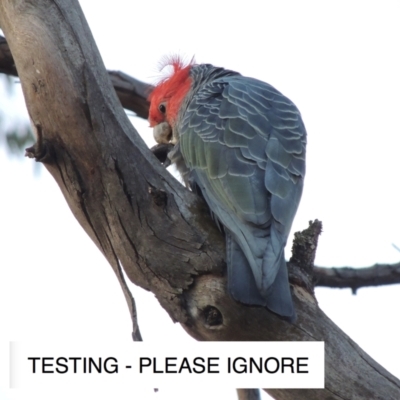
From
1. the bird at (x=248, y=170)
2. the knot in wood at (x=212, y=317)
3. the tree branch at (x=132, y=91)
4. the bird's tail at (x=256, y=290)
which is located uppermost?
the tree branch at (x=132, y=91)

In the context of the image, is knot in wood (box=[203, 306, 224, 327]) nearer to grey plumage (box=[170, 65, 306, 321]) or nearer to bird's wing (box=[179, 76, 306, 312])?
grey plumage (box=[170, 65, 306, 321])

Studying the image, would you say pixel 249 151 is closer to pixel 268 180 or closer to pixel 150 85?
pixel 268 180

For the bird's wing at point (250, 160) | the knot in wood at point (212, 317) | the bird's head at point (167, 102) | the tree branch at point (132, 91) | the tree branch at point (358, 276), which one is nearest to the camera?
the knot in wood at point (212, 317)

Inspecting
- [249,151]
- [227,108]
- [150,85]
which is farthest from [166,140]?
[249,151]

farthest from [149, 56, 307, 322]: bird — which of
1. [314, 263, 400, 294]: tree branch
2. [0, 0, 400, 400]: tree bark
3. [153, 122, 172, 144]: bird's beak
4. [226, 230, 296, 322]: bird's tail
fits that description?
[314, 263, 400, 294]: tree branch

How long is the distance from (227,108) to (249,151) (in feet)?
2.04

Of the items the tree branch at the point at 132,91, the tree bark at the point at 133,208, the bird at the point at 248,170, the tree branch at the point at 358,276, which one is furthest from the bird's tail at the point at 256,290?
the tree branch at the point at 132,91

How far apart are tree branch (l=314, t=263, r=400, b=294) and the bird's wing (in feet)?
4.08

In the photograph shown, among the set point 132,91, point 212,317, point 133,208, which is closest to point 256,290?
point 212,317

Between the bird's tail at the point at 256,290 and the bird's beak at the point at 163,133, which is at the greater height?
the bird's beak at the point at 163,133

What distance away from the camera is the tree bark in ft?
13.1

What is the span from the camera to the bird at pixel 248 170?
3.91 m

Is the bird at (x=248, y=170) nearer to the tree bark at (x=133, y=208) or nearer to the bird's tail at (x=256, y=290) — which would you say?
the bird's tail at (x=256, y=290)

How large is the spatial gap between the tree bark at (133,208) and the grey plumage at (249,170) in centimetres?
15
